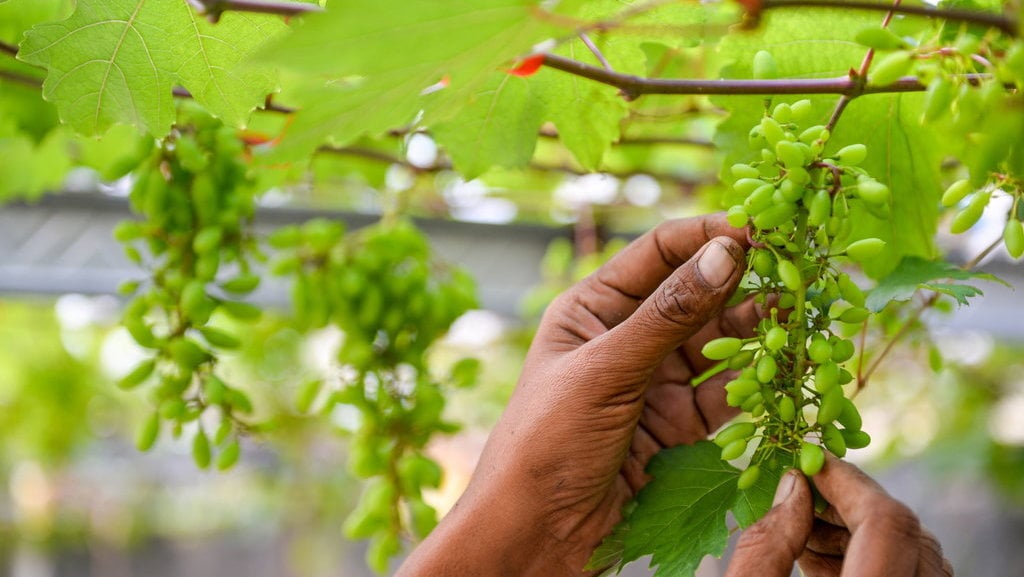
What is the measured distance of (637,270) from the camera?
1.04 metres

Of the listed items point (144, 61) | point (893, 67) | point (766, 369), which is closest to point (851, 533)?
Answer: point (766, 369)

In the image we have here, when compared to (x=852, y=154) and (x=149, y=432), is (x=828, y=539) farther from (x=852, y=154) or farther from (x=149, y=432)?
(x=149, y=432)

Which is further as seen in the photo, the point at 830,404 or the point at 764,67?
the point at 764,67

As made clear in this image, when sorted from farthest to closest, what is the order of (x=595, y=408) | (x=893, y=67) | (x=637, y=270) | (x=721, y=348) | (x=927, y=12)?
(x=637, y=270) → (x=595, y=408) → (x=721, y=348) → (x=893, y=67) → (x=927, y=12)

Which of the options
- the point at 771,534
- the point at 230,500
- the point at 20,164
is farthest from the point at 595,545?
the point at 230,500

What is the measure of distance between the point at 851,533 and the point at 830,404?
12cm

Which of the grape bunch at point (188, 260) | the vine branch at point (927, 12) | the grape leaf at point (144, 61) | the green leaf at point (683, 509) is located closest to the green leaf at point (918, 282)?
the green leaf at point (683, 509)

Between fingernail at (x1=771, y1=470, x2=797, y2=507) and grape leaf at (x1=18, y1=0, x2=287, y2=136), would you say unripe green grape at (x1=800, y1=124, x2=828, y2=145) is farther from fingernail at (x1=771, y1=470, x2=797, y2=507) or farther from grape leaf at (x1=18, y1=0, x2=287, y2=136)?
grape leaf at (x1=18, y1=0, x2=287, y2=136)

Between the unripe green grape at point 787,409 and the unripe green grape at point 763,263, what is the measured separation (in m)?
0.10

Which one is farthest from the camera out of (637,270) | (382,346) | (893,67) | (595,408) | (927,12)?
(382,346)

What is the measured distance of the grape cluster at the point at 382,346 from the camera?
138cm

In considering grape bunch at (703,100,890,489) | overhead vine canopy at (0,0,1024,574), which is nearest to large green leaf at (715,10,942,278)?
overhead vine canopy at (0,0,1024,574)

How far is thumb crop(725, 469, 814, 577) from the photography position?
29.1 inches

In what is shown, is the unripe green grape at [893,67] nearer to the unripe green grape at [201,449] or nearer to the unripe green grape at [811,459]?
the unripe green grape at [811,459]
